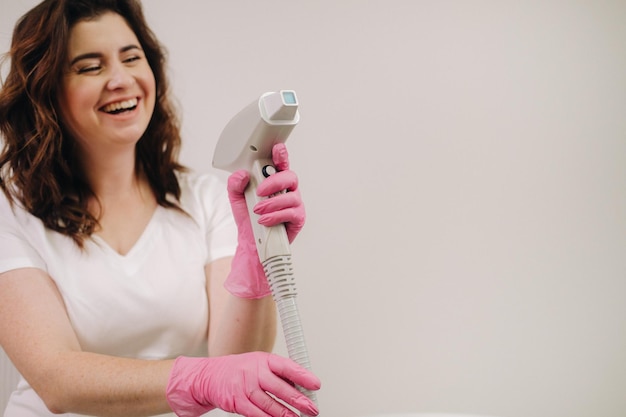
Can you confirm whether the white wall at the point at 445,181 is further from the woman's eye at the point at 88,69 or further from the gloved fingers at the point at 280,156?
the gloved fingers at the point at 280,156

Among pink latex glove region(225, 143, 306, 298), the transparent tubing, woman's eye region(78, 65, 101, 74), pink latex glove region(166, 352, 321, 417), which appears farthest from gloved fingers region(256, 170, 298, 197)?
woman's eye region(78, 65, 101, 74)

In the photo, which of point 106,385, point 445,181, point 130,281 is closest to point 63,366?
point 106,385

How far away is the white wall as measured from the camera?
62.0 inches

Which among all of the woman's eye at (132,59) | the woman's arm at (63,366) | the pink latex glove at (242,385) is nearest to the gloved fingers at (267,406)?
the pink latex glove at (242,385)

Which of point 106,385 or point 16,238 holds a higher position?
point 16,238

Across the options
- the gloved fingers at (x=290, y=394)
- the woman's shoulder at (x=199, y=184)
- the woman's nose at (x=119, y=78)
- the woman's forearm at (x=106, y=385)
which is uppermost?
the woman's nose at (x=119, y=78)

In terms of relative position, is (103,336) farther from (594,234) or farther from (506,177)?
(594,234)

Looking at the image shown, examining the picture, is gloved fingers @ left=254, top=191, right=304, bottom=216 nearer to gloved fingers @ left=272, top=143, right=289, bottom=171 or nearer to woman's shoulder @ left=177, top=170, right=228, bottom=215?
gloved fingers @ left=272, top=143, right=289, bottom=171

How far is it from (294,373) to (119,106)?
2.36 feet

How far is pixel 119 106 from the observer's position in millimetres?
1280

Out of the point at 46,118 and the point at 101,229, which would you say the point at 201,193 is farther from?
the point at 46,118

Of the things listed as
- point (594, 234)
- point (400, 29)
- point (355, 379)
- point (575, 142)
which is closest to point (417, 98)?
point (400, 29)

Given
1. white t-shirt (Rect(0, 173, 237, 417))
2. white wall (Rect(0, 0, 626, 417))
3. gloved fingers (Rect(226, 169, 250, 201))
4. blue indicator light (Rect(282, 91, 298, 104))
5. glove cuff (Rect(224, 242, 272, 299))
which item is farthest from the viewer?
white wall (Rect(0, 0, 626, 417))

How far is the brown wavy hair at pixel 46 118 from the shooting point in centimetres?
126
